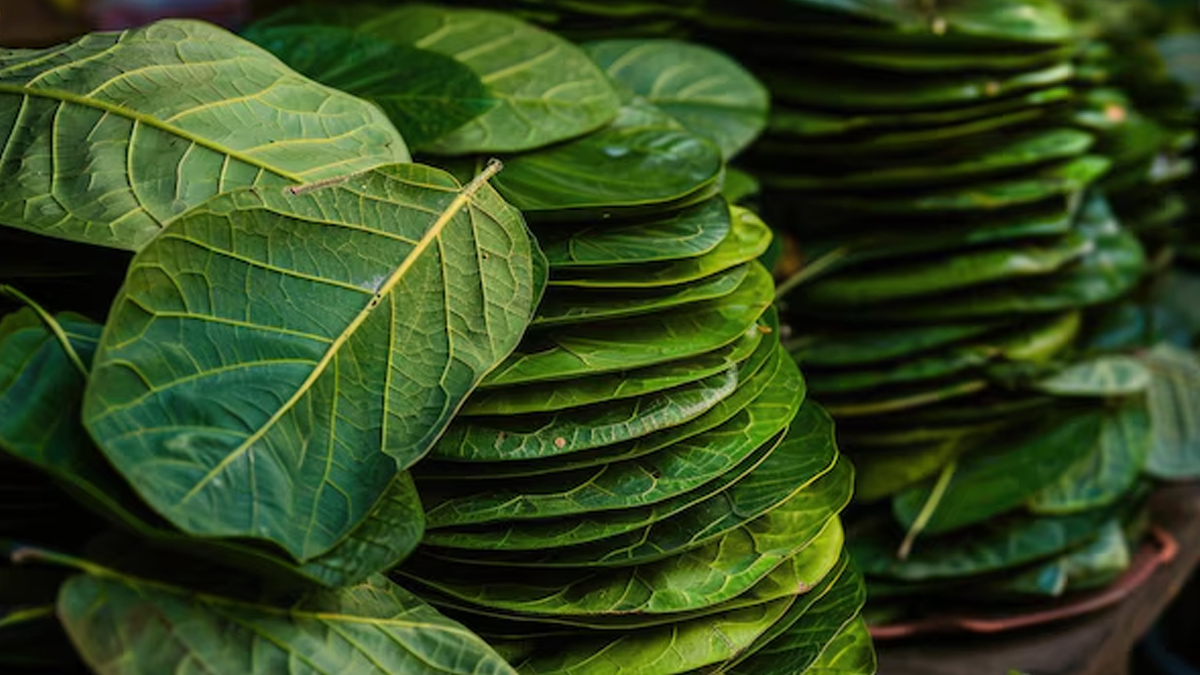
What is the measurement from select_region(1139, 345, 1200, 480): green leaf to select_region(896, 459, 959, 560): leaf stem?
386mm

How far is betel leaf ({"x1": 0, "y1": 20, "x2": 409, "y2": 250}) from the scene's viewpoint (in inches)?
28.1

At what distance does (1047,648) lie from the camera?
52.9 inches

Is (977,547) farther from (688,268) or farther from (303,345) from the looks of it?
(303,345)

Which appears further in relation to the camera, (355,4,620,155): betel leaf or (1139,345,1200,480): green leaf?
(1139,345,1200,480): green leaf

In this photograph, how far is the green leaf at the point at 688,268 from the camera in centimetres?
82

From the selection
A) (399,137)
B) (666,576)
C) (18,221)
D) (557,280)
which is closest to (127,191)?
(18,221)

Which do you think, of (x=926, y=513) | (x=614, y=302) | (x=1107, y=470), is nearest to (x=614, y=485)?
(x=614, y=302)

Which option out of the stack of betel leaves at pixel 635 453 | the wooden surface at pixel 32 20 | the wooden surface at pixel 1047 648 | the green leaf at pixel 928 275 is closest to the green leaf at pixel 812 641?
the stack of betel leaves at pixel 635 453

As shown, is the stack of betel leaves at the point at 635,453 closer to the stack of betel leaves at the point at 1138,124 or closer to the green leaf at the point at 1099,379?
the green leaf at the point at 1099,379

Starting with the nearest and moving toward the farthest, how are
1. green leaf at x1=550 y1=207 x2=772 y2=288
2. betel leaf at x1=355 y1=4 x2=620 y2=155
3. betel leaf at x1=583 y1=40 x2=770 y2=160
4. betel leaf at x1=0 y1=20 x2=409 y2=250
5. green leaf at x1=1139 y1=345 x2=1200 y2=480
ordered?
betel leaf at x1=0 y1=20 x2=409 y2=250, green leaf at x1=550 y1=207 x2=772 y2=288, betel leaf at x1=355 y1=4 x2=620 y2=155, betel leaf at x1=583 y1=40 x2=770 y2=160, green leaf at x1=1139 y1=345 x2=1200 y2=480

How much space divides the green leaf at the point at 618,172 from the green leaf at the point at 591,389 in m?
0.13

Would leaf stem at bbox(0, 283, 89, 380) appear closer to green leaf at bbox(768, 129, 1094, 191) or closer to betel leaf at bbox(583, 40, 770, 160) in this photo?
betel leaf at bbox(583, 40, 770, 160)

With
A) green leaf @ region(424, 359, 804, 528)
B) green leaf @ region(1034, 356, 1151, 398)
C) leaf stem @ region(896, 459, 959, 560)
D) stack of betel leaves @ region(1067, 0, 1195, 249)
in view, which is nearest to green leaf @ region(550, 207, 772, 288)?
green leaf @ region(424, 359, 804, 528)

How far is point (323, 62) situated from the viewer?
3.22 feet
